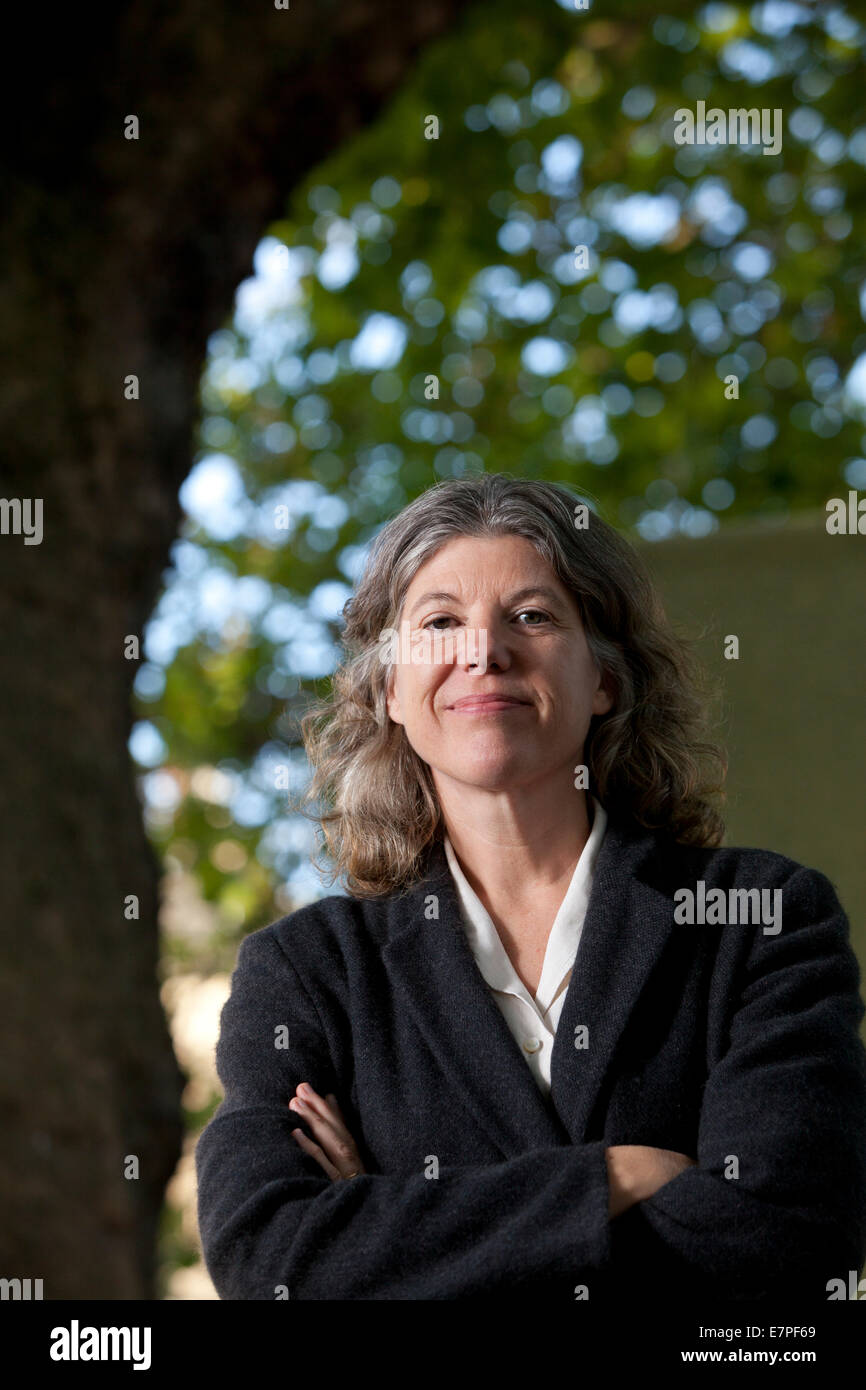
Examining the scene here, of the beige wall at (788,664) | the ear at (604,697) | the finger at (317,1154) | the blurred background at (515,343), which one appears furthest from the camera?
the blurred background at (515,343)

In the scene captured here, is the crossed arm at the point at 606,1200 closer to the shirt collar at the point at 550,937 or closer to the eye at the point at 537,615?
the shirt collar at the point at 550,937

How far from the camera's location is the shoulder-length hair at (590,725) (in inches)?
72.8

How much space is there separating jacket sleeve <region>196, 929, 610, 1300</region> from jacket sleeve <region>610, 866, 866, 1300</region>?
64 millimetres

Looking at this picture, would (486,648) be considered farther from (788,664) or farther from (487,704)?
(788,664)

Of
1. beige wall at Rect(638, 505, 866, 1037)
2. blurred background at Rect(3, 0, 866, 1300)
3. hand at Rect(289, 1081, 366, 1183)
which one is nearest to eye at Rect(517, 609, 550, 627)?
hand at Rect(289, 1081, 366, 1183)

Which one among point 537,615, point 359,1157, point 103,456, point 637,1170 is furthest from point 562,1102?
point 103,456

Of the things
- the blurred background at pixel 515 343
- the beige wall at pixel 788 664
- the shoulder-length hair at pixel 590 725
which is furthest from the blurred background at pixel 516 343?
the shoulder-length hair at pixel 590 725

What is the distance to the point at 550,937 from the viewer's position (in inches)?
71.7

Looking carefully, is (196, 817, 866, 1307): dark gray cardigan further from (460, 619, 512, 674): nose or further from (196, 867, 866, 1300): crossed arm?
(460, 619, 512, 674): nose

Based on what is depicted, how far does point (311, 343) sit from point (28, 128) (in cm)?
298

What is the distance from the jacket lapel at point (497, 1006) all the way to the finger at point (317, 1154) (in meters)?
0.17

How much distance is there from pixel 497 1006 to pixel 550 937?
0.37 ft

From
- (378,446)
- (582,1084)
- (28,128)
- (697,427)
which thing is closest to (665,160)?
(697,427)
